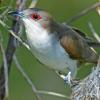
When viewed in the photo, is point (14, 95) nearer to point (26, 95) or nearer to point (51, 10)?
point (26, 95)

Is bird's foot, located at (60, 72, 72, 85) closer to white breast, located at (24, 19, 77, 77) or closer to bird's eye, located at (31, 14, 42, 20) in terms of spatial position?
white breast, located at (24, 19, 77, 77)

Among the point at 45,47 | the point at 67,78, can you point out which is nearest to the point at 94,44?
the point at 67,78

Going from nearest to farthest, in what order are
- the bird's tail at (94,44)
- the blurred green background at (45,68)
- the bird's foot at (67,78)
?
the bird's foot at (67,78), the bird's tail at (94,44), the blurred green background at (45,68)

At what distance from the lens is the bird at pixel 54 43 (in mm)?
5707

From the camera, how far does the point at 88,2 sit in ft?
25.5

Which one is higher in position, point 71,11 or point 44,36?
point 44,36

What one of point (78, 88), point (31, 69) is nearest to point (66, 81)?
point (78, 88)

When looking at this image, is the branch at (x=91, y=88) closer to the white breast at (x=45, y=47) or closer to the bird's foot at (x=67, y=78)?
the bird's foot at (x=67, y=78)

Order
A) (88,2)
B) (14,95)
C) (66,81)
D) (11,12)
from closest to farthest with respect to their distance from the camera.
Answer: (11,12), (66,81), (88,2), (14,95)

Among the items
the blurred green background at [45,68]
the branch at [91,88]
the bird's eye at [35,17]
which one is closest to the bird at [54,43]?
the bird's eye at [35,17]

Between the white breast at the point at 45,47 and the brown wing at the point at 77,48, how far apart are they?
6.1 inches

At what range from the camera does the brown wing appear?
19.6 ft

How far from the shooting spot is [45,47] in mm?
5707

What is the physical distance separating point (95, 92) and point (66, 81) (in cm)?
28
